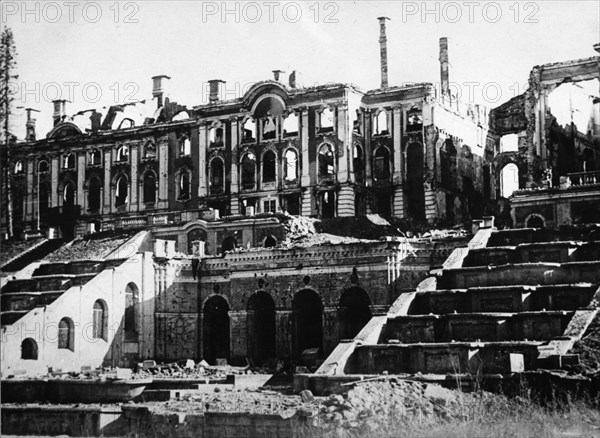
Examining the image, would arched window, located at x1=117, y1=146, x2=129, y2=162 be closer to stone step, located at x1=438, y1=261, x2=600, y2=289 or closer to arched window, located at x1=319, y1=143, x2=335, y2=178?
arched window, located at x1=319, y1=143, x2=335, y2=178

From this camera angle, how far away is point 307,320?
42.3 metres

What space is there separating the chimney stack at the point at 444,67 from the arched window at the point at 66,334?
2653 cm

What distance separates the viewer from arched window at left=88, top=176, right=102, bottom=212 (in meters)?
62.8

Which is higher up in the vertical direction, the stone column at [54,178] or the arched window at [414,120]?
the arched window at [414,120]

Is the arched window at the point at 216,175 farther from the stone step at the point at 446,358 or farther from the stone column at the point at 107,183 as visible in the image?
the stone step at the point at 446,358

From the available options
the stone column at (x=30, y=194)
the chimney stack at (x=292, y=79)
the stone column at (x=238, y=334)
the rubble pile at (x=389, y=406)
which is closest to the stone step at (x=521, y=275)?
the rubble pile at (x=389, y=406)

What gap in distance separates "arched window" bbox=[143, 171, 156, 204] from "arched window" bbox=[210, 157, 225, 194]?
14.7 feet

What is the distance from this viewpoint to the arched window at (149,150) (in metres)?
61.5

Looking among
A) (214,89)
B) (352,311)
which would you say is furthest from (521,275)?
(214,89)

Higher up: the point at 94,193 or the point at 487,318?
the point at 94,193

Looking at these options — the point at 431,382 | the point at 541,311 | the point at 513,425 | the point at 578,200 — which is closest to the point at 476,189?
the point at 578,200

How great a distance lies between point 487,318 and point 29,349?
17407 millimetres

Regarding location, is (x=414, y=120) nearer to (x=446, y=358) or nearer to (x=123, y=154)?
(x=123, y=154)

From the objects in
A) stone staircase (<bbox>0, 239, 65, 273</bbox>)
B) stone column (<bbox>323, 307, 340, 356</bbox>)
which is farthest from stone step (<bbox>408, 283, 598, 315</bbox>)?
stone staircase (<bbox>0, 239, 65, 273</bbox>)
